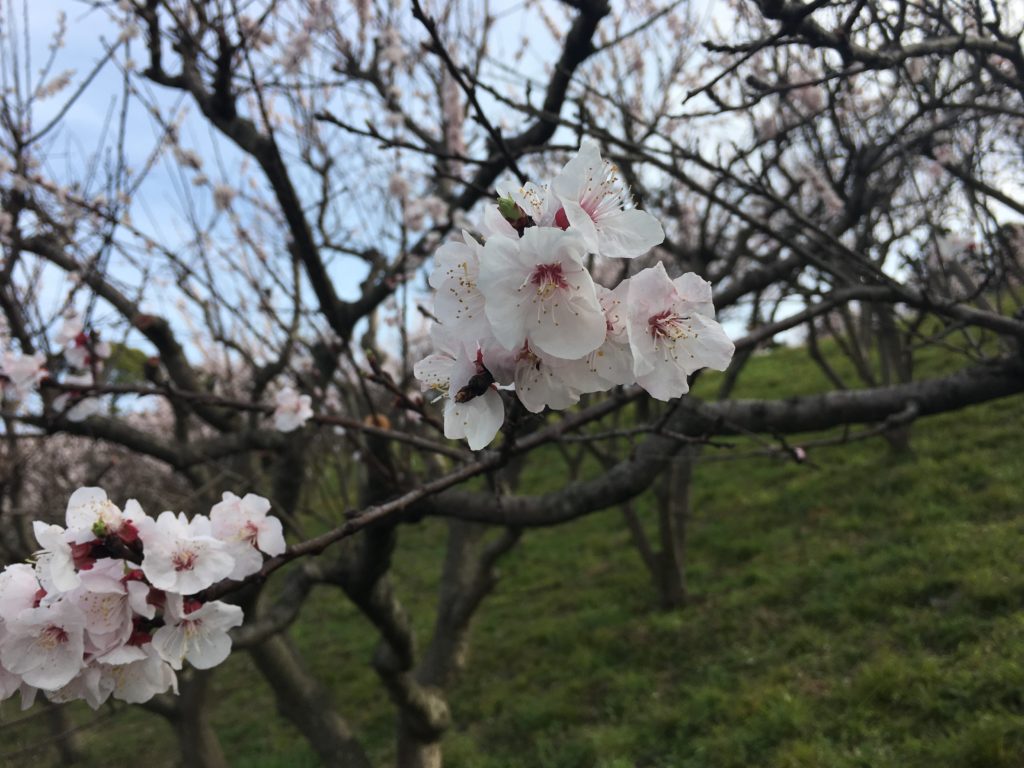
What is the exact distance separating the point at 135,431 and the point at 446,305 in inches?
145

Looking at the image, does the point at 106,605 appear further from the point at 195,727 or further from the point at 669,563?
the point at 669,563

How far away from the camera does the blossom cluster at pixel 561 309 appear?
84cm

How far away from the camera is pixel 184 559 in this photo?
114 centimetres

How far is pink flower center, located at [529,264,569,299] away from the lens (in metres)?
0.84

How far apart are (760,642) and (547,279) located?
446 centimetres

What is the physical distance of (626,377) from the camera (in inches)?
36.3

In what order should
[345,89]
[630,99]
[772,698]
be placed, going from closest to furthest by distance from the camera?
[772,698]
[345,89]
[630,99]

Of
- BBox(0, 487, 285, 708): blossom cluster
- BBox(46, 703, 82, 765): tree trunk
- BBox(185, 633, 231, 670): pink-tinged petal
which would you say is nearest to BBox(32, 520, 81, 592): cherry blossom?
BBox(0, 487, 285, 708): blossom cluster

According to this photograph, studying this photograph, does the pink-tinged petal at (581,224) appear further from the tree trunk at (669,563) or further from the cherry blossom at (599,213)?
the tree trunk at (669,563)

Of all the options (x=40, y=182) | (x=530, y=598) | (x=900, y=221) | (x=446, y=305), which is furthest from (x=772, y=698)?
(x=900, y=221)

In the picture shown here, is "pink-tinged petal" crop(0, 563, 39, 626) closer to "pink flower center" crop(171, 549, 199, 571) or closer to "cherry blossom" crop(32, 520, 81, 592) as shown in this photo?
"cherry blossom" crop(32, 520, 81, 592)

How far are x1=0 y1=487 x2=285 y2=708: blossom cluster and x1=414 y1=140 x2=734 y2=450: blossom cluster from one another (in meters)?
0.55

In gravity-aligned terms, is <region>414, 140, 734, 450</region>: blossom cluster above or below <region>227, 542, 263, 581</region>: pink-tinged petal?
above

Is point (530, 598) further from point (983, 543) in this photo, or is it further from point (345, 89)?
point (345, 89)
